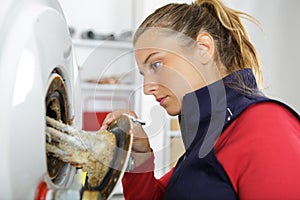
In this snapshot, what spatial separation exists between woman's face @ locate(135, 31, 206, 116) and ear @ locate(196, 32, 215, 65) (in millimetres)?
17

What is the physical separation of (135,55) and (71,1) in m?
2.37

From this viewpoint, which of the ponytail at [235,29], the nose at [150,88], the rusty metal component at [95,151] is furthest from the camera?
the ponytail at [235,29]

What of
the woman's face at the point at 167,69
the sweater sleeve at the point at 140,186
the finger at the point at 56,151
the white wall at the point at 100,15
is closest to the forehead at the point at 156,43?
the woman's face at the point at 167,69

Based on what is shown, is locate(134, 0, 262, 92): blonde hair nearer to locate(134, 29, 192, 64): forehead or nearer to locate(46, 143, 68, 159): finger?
locate(134, 29, 192, 64): forehead

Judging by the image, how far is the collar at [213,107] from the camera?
3.02 feet

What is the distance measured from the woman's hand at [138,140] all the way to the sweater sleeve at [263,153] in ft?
0.54

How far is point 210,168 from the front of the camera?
894 millimetres

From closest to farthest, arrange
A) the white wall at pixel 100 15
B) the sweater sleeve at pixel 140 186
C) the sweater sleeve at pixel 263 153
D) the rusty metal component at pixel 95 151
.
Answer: the rusty metal component at pixel 95 151
the sweater sleeve at pixel 263 153
the sweater sleeve at pixel 140 186
the white wall at pixel 100 15

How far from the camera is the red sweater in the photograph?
0.80 meters

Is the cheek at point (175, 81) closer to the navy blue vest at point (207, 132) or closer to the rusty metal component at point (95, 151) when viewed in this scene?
the navy blue vest at point (207, 132)

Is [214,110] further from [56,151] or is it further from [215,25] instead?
[56,151]

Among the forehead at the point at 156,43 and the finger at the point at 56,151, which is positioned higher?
the forehead at the point at 156,43

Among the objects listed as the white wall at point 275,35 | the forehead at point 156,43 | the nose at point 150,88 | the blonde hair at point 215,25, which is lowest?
the nose at point 150,88

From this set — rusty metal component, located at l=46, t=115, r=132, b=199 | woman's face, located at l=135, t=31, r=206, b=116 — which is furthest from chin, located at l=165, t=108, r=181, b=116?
rusty metal component, located at l=46, t=115, r=132, b=199
